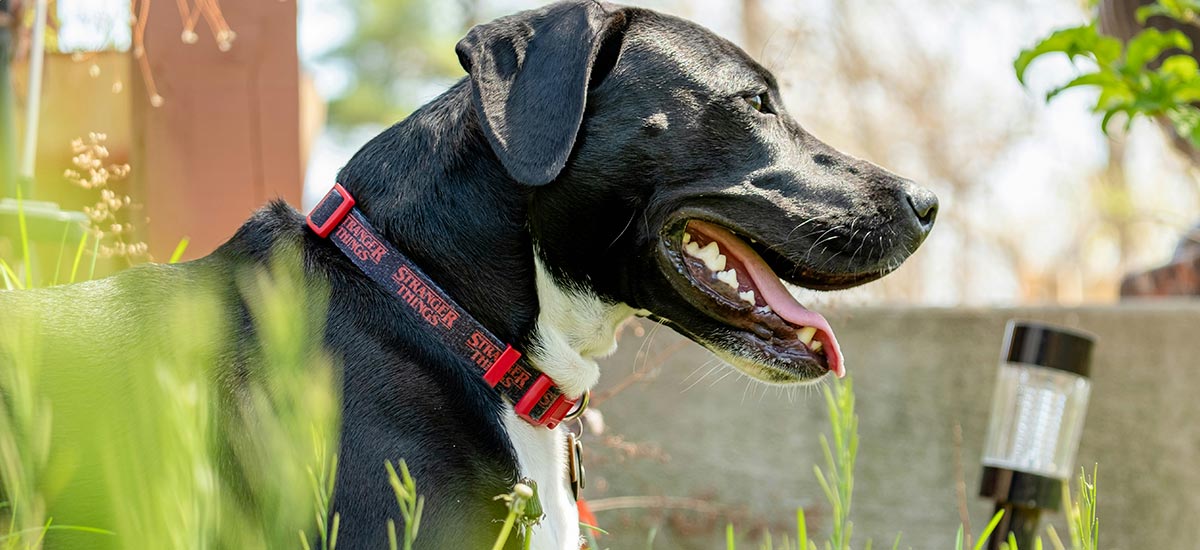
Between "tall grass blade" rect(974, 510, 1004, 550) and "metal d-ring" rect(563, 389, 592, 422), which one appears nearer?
"tall grass blade" rect(974, 510, 1004, 550)

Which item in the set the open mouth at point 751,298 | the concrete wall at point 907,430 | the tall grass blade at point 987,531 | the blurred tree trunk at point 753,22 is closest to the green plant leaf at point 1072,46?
the open mouth at point 751,298

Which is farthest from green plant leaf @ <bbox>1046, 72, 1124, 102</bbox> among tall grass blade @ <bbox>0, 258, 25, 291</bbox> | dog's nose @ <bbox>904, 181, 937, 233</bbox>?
tall grass blade @ <bbox>0, 258, 25, 291</bbox>

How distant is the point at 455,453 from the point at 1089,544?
101 cm

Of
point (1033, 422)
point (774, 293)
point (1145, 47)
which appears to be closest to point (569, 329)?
point (774, 293)

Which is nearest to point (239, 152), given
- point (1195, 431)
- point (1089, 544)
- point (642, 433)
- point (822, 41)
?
point (642, 433)

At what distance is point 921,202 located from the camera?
233 cm

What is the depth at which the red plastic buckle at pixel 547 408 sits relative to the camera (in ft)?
6.89

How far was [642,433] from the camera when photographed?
13.9ft

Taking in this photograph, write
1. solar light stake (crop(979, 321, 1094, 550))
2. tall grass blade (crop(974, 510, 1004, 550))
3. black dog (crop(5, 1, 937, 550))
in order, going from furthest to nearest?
solar light stake (crop(979, 321, 1094, 550))
black dog (crop(5, 1, 937, 550))
tall grass blade (crop(974, 510, 1004, 550))

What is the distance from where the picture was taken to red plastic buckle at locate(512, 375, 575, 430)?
6.89ft

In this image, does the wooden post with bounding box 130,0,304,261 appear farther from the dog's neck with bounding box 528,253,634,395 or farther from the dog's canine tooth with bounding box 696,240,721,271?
the dog's canine tooth with bounding box 696,240,721,271

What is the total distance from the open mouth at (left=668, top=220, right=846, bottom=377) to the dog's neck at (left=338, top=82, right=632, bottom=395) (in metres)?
0.22

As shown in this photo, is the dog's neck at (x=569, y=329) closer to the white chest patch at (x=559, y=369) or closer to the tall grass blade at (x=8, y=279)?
the white chest patch at (x=559, y=369)

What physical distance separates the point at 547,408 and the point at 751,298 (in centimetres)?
46
